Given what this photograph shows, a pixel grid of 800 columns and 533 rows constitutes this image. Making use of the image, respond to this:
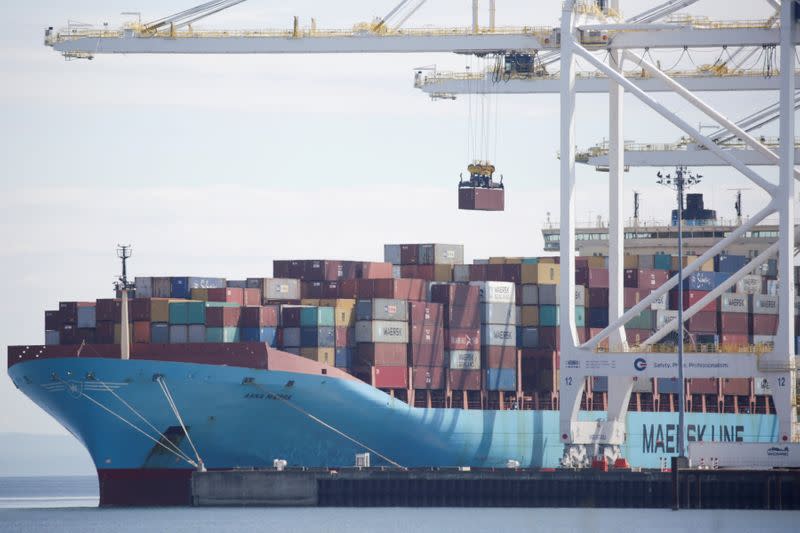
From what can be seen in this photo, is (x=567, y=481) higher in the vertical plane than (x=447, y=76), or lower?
Answer: lower

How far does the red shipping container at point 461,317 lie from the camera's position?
58.3 m

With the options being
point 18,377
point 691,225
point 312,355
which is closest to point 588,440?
point 312,355

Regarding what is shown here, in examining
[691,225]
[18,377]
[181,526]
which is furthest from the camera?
[691,225]

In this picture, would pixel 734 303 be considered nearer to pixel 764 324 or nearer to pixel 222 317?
pixel 764 324

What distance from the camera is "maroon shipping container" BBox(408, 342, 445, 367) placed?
5725cm

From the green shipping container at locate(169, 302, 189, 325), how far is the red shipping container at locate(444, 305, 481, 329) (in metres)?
8.54

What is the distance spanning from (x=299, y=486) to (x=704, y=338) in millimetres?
18371

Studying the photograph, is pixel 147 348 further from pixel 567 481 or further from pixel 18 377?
pixel 567 481

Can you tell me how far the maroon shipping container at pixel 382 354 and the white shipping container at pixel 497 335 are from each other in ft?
10.7

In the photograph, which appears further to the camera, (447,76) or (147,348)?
(447,76)

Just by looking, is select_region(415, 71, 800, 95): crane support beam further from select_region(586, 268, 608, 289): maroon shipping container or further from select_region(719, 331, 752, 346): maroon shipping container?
select_region(719, 331, 752, 346): maroon shipping container

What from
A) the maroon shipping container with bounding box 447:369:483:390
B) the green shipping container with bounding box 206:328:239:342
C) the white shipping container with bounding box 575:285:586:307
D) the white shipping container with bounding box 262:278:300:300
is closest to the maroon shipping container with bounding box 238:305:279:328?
the green shipping container with bounding box 206:328:239:342

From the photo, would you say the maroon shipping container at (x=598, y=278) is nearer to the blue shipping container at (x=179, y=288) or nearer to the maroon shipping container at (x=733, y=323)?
the maroon shipping container at (x=733, y=323)

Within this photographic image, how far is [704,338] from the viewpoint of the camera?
64.4 meters
